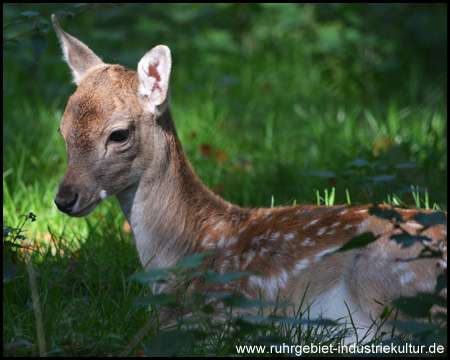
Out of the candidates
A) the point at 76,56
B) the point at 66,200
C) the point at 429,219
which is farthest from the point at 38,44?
the point at 429,219

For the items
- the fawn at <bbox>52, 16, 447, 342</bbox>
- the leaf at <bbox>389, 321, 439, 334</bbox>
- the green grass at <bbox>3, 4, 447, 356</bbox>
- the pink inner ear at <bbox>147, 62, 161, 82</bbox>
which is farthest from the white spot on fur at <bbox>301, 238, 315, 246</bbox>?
the pink inner ear at <bbox>147, 62, 161, 82</bbox>

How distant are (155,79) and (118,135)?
36 centimetres

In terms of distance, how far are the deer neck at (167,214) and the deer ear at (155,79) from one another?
0.10m

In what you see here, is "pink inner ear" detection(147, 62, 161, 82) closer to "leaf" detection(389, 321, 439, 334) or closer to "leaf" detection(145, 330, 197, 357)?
"leaf" detection(145, 330, 197, 357)

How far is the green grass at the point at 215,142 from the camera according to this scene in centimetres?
316

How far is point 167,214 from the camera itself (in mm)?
3604

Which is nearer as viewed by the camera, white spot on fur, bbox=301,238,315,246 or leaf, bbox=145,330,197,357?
leaf, bbox=145,330,197,357

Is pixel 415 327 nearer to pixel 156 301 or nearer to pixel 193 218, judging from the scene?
pixel 156 301

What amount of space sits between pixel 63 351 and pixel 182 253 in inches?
45.7

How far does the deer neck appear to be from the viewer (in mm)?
3564

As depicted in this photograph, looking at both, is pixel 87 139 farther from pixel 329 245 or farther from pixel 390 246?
pixel 390 246

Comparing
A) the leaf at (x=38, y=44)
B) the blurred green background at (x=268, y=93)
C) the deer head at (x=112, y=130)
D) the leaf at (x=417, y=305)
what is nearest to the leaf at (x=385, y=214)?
the leaf at (x=417, y=305)

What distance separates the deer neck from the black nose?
0.37m

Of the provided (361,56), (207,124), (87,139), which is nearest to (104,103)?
(87,139)
